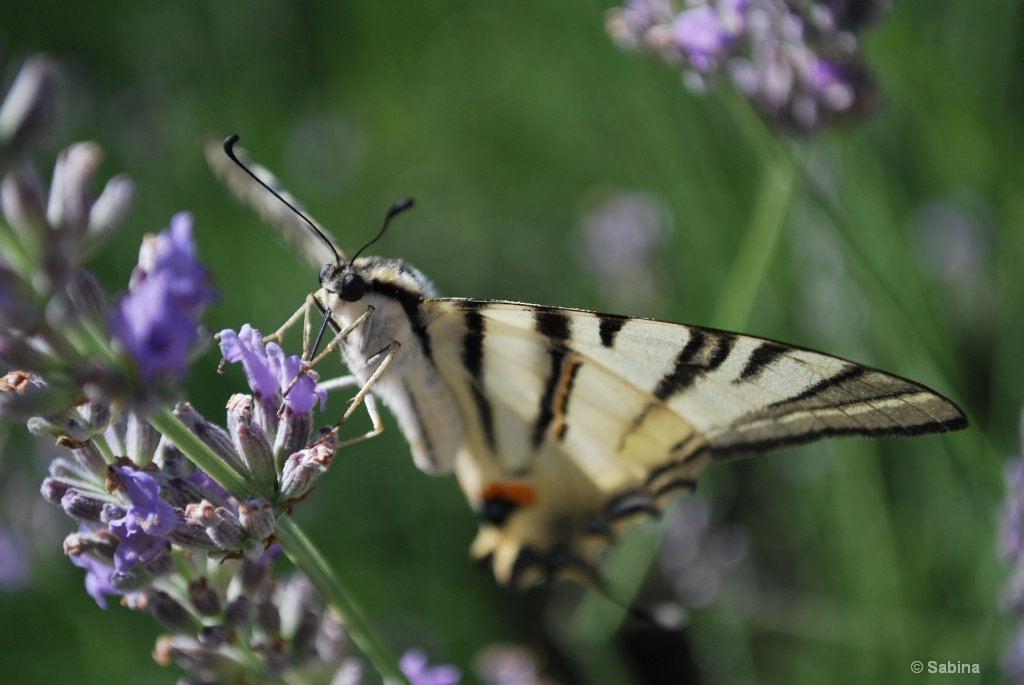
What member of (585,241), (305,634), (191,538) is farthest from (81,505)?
(585,241)

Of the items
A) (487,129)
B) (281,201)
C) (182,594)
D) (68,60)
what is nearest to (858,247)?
(281,201)

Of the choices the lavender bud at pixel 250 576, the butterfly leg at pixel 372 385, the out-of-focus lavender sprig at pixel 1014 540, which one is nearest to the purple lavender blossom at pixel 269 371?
the butterfly leg at pixel 372 385

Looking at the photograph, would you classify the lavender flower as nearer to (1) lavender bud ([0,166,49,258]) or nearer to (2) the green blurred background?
(2) the green blurred background

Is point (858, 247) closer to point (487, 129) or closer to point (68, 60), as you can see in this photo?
point (487, 129)

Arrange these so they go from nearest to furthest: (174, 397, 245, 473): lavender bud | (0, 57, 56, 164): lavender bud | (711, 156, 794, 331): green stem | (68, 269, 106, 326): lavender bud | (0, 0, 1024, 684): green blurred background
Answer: (0, 57, 56, 164): lavender bud, (68, 269, 106, 326): lavender bud, (174, 397, 245, 473): lavender bud, (711, 156, 794, 331): green stem, (0, 0, 1024, 684): green blurred background

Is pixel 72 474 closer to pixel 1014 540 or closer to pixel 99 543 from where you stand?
pixel 99 543

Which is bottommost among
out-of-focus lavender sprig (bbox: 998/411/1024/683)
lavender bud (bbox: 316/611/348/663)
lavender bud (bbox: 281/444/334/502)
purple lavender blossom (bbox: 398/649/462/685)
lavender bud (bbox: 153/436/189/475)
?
out-of-focus lavender sprig (bbox: 998/411/1024/683)

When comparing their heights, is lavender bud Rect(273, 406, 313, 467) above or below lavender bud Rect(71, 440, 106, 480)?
below

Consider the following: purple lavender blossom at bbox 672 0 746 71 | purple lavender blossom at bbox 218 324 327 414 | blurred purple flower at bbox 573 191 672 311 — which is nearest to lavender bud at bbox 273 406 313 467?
purple lavender blossom at bbox 218 324 327 414

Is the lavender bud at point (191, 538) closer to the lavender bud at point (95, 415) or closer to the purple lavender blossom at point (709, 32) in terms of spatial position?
the lavender bud at point (95, 415)
